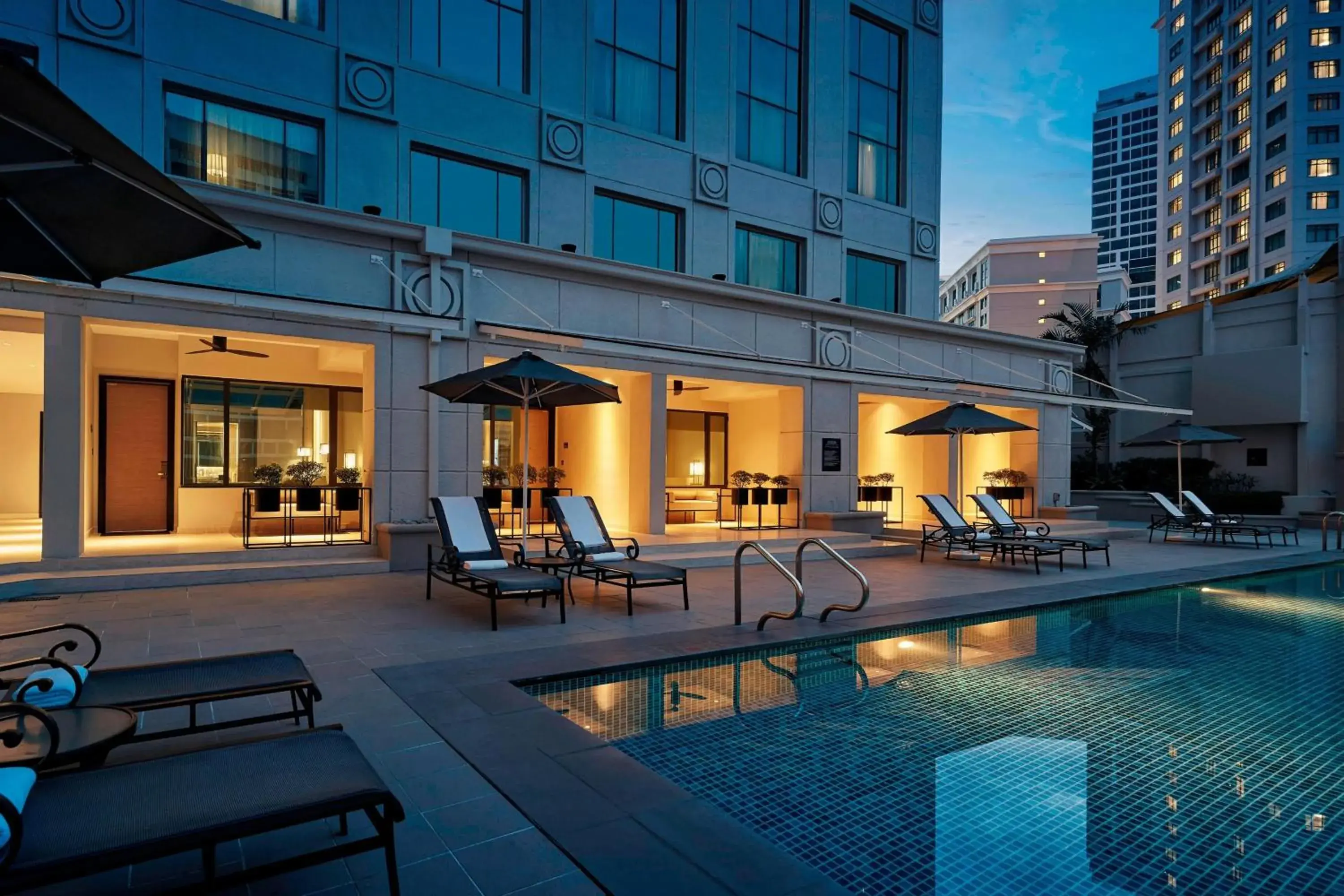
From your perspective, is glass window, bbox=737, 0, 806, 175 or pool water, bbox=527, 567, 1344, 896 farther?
glass window, bbox=737, 0, 806, 175

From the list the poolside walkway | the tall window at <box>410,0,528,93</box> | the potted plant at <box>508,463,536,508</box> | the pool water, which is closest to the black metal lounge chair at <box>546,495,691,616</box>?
the poolside walkway

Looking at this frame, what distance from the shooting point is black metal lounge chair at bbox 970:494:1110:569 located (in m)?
12.4

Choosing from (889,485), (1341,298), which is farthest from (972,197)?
(889,485)

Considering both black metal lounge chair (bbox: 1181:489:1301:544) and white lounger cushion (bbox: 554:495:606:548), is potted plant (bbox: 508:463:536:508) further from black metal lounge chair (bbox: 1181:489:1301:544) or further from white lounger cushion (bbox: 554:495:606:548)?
black metal lounge chair (bbox: 1181:489:1301:544)

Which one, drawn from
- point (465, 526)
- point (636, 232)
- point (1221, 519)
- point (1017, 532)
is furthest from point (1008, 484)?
point (465, 526)

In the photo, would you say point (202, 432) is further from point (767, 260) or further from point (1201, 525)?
point (1201, 525)

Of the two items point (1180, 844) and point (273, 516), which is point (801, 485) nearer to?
point (273, 516)

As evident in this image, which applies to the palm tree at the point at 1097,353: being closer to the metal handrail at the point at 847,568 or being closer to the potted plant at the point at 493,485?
the potted plant at the point at 493,485

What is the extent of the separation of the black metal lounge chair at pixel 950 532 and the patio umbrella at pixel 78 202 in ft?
38.7

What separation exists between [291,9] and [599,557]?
419 inches

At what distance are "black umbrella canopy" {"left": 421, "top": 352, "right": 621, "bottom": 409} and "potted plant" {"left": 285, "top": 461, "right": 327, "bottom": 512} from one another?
2.86 metres

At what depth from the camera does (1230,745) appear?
4652 mm

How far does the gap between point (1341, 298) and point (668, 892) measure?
32.1 metres

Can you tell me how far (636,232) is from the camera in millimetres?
15742
